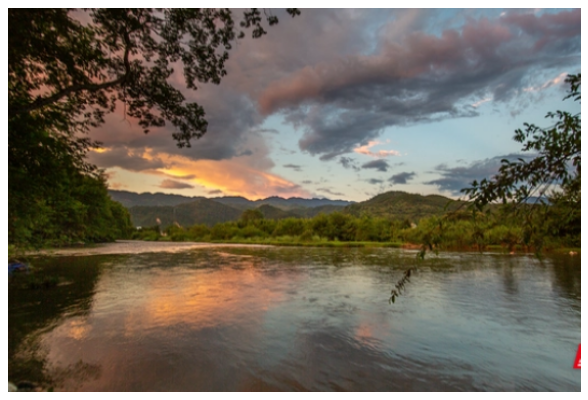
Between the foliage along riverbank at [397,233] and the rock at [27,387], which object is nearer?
the foliage along riverbank at [397,233]

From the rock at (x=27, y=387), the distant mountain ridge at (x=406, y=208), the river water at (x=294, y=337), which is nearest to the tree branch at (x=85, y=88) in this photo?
the rock at (x=27, y=387)

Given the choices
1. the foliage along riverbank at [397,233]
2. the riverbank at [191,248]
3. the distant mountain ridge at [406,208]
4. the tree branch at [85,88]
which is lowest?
the riverbank at [191,248]

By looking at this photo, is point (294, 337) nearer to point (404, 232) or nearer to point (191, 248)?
point (191, 248)

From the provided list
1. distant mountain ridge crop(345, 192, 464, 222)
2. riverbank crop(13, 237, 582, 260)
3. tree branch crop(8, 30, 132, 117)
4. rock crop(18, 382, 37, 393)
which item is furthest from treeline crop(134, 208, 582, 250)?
distant mountain ridge crop(345, 192, 464, 222)

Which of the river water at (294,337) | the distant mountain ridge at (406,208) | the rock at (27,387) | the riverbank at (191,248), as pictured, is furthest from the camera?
the distant mountain ridge at (406,208)

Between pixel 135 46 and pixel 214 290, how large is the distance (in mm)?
16166

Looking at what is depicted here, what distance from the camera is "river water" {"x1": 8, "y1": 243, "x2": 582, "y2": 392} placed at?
8.07m

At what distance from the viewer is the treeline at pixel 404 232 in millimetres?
2484

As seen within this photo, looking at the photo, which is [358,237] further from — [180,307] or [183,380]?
[183,380]

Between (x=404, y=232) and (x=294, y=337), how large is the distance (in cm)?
6002

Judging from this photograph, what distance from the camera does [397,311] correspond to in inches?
574

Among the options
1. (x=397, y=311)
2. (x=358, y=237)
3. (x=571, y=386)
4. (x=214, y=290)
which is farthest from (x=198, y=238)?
(x=571, y=386)

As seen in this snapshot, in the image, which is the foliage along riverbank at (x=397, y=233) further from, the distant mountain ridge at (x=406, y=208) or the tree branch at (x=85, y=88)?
the distant mountain ridge at (x=406, y=208)
